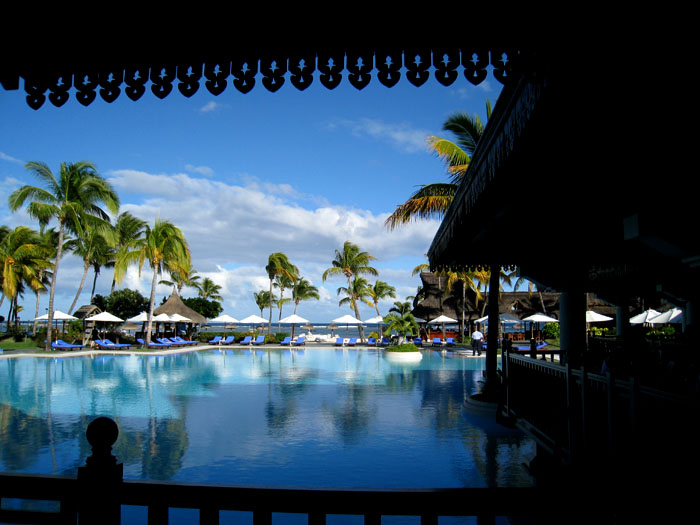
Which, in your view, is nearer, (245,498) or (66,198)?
(245,498)

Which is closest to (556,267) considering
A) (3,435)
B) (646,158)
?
(646,158)

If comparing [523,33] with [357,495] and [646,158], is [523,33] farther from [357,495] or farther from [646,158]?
[357,495]

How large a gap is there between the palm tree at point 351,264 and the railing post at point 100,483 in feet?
138

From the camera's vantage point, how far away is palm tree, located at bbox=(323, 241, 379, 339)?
44.4m

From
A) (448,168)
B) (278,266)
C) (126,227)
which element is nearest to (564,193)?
(448,168)

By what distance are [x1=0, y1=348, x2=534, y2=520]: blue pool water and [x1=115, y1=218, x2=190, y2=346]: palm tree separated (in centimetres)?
1249

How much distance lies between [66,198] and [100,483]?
29403 millimetres

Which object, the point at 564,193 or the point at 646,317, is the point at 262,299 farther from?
the point at 564,193

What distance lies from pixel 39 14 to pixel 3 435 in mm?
8693

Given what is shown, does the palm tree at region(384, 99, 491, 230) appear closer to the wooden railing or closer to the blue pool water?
the blue pool water

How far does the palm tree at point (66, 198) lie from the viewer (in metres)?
26.0

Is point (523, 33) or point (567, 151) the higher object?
point (523, 33)

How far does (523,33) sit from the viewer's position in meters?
2.35

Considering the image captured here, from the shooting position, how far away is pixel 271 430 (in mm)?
9109
